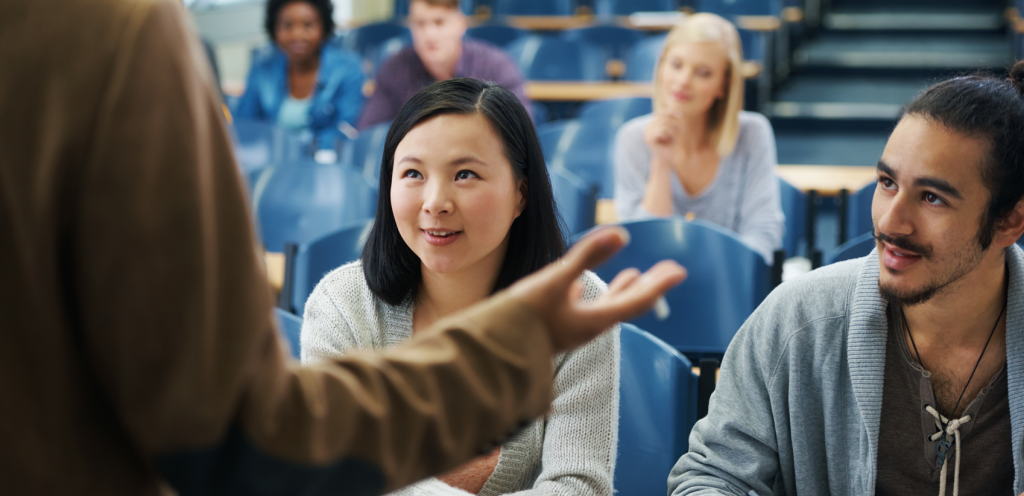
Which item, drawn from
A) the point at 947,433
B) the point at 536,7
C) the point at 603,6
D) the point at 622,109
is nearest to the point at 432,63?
the point at 622,109

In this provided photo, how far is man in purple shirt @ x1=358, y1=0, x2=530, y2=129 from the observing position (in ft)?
13.5

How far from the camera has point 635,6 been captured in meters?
7.85

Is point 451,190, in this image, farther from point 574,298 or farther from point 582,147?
point 582,147

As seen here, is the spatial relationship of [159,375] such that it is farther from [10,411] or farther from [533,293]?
[533,293]

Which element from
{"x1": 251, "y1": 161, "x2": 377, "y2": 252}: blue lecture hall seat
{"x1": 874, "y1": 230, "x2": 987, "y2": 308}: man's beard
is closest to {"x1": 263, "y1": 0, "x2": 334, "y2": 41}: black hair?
{"x1": 251, "y1": 161, "x2": 377, "y2": 252}: blue lecture hall seat

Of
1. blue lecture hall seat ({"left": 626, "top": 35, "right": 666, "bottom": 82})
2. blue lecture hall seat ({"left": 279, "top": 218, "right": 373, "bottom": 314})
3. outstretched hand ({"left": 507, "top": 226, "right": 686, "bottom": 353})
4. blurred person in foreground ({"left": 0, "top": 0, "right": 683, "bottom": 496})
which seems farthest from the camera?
blue lecture hall seat ({"left": 626, "top": 35, "right": 666, "bottom": 82})

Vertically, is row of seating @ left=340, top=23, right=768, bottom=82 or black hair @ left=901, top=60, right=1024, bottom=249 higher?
black hair @ left=901, top=60, right=1024, bottom=249

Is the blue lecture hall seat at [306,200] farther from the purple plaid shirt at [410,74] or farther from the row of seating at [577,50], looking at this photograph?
the row of seating at [577,50]

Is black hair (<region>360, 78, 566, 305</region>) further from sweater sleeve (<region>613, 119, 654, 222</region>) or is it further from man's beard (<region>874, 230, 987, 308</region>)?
sweater sleeve (<region>613, 119, 654, 222</region>)

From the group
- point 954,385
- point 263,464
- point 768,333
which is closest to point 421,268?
point 768,333

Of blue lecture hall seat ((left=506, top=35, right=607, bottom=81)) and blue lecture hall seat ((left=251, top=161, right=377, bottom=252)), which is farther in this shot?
blue lecture hall seat ((left=506, top=35, right=607, bottom=81))

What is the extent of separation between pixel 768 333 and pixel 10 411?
1.07 metres

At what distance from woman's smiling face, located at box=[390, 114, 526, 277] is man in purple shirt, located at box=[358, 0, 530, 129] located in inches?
107

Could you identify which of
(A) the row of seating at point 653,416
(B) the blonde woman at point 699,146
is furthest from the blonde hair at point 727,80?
(A) the row of seating at point 653,416
